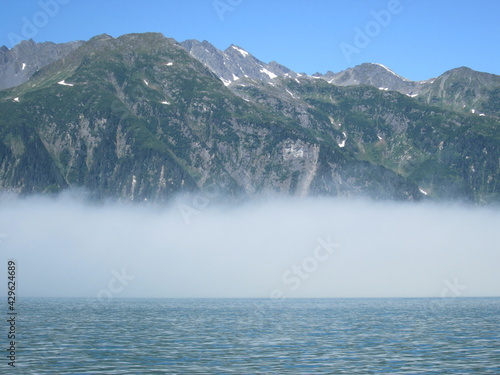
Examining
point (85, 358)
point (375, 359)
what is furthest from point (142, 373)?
point (375, 359)

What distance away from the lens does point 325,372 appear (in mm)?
76750

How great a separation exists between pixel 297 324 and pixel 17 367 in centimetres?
8534

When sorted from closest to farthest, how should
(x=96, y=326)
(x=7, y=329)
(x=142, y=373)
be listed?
(x=142, y=373)
(x=7, y=329)
(x=96, y=326)

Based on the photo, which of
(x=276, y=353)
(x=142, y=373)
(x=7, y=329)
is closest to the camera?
(x=142, y=373)

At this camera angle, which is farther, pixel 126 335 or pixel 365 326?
pixel 365 326

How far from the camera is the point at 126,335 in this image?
401ft

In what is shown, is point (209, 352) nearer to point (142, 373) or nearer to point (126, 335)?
point (142, 373)

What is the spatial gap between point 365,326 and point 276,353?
57699 millimetres

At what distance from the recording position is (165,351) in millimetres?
96688

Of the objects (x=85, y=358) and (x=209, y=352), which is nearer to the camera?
(x=85, y=358)

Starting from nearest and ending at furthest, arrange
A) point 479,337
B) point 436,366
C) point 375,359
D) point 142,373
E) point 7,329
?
point 142,373 < point 436,366 < point 375,359 < point 479,337 < point 7,329

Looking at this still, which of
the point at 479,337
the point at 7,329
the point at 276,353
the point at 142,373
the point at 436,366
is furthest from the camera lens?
the point at 7,329

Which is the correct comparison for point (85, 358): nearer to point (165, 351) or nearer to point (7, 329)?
point (165, 351)

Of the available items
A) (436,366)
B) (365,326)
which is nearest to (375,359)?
(436,366)
